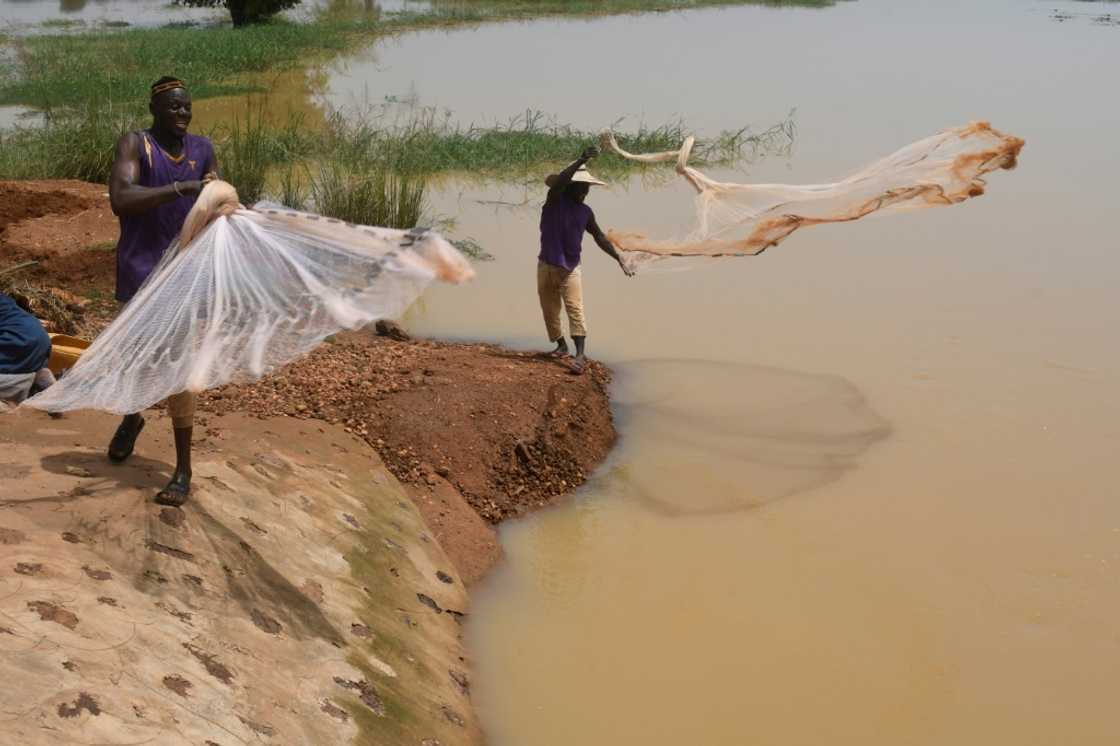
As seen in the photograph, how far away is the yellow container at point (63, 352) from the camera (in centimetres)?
480

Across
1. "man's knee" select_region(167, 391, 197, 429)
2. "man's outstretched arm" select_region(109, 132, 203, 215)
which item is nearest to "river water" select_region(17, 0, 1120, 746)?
"man's knee" select_region(167, 391, 197, 429)

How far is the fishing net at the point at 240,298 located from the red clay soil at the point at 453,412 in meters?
1.04

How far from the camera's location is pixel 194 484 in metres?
3.79

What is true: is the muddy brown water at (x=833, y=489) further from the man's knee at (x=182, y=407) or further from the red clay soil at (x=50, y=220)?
→ the red clay soil at (x=50, y=220)

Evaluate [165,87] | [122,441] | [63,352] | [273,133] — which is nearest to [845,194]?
[165,87]

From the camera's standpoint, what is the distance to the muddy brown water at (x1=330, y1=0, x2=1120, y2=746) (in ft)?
13.7

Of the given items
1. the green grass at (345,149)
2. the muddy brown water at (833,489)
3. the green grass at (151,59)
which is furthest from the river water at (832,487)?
the green grass at (151,59)

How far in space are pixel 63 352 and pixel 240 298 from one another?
1.86m

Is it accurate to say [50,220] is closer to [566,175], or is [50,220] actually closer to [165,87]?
[566,175]

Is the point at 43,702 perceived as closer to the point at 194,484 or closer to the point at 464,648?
the point at 194,484

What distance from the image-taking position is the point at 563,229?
20.2ft

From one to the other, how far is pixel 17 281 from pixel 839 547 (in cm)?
448

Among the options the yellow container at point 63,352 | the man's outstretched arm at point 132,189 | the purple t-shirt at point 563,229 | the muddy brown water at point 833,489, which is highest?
the man's outstretched arm at point 132,189

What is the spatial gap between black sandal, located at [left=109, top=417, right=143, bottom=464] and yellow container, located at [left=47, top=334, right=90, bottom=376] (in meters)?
1.14
